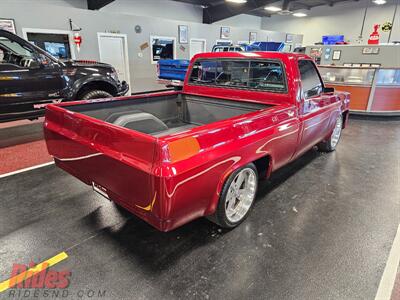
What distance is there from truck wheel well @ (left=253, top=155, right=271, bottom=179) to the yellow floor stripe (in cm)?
194

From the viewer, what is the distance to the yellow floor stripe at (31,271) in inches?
74.3

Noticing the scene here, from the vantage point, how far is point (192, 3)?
1370 cm

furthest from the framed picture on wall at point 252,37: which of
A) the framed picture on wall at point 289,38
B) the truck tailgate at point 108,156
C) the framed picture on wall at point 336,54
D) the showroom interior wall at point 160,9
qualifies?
the truck tailgate at point 108,156

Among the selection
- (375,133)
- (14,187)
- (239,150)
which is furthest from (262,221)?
(375,133)

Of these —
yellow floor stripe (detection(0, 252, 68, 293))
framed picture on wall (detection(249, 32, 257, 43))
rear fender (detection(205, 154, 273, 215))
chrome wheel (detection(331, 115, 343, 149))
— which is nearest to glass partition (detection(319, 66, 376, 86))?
chrome wheel (detection(331, 115, 343, 149))

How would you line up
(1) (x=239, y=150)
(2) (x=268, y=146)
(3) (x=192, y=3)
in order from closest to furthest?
(1) (x=239, y=150)
(2) (x=268, y=146)
(3) (x=192, y=3)

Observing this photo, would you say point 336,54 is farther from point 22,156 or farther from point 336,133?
point 22,156

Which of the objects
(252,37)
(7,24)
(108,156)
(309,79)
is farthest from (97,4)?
(108,156)

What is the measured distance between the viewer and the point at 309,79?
3.30 m

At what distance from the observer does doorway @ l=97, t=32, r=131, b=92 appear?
9609mm

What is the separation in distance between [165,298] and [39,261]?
111 centimetres

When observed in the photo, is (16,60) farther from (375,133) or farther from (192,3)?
(192,3)

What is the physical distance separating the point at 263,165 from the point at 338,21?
18.8 meters

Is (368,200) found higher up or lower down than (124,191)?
lower down
